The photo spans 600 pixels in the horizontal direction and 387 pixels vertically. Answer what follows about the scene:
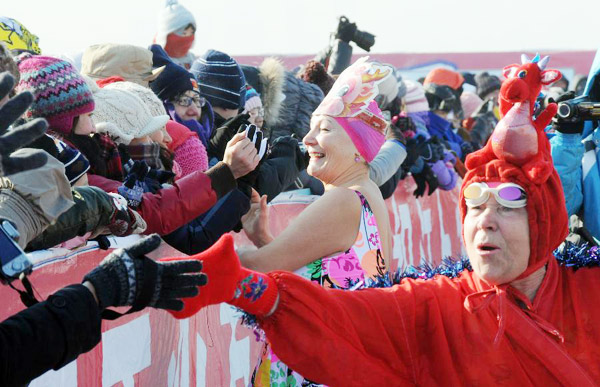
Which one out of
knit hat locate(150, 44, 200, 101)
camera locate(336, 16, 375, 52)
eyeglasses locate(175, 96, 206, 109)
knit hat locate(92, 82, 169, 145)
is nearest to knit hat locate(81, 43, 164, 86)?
knit hat locate(150, 44, 200, 101)

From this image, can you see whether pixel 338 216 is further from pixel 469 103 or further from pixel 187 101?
pixel 469 103

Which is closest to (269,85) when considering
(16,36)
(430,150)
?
(16,36)

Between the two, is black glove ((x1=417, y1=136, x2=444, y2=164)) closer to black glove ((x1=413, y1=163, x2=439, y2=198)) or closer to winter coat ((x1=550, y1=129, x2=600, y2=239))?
black glove ((x1=413, y1=163, x2=439, y2=198))

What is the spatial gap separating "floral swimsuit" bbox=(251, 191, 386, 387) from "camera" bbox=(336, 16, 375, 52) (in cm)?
477

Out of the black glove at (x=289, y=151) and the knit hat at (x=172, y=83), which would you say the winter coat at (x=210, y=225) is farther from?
the knit hat at (x=172, y=83)

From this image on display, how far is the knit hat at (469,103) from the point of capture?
48.0 ft

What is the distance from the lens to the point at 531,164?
2.74 meters

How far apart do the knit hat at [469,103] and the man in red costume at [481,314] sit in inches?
471

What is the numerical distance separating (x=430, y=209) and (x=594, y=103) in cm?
496

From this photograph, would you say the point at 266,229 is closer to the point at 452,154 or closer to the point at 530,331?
the point at 530,331

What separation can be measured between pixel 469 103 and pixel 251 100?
9716 mm

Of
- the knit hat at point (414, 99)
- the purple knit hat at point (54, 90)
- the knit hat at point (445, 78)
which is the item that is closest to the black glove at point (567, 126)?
→ the purple knit hat at point (54, 90)

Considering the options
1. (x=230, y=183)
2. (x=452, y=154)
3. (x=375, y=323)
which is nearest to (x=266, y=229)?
(x=230, y=183)

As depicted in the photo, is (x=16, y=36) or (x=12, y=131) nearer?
(x=12, y=131)
